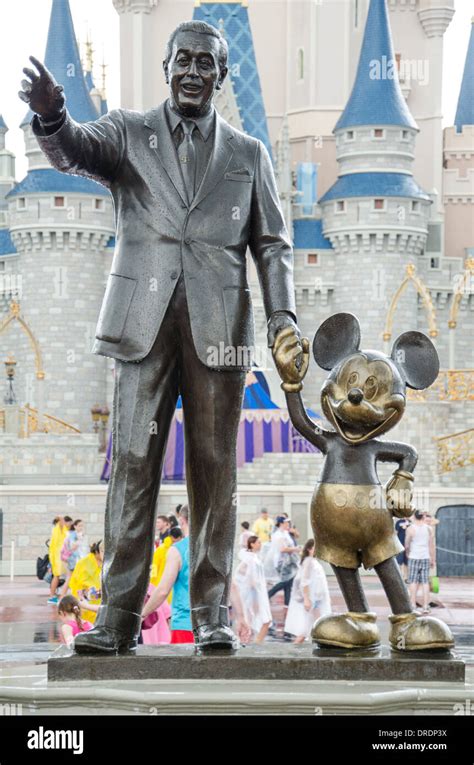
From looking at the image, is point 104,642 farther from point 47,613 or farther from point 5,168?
A: point 5,168

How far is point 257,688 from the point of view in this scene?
399 centimetres

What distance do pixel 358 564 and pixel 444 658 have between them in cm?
37

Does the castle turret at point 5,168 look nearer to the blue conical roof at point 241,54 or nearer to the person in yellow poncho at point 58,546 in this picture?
the blue conical roof at point 241,54

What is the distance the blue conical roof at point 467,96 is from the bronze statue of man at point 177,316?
44.4 m

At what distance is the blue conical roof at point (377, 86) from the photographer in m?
38.7

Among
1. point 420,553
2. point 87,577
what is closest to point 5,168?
point 420,553

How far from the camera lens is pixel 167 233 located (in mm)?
4422

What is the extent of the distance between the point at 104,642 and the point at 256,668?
1.37 ft

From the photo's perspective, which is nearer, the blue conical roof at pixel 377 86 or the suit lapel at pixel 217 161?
the suit lapel at pixel 217 161

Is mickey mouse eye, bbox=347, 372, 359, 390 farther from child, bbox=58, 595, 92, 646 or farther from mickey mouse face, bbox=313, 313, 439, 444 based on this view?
child, bbox=58, 595, 92, 646

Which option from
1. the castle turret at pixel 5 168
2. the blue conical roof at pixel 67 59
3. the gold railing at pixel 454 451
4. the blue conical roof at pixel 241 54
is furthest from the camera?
the castle turret at pixel 5 168

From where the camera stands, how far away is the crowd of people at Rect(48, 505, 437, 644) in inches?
279

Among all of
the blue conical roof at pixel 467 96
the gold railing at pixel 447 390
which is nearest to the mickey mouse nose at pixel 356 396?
the gold railing at pixel 447 390
